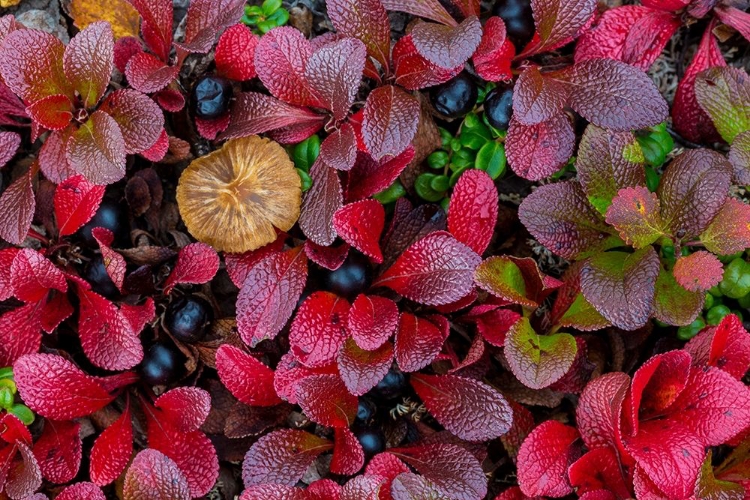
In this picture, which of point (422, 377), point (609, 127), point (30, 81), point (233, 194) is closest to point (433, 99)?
point (609, 127)

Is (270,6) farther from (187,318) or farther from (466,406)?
(466,406)

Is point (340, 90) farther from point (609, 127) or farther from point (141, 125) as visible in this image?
point (609, 127)

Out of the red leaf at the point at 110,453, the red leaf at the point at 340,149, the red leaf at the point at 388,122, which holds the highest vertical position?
the red leaf at the point at 388,122

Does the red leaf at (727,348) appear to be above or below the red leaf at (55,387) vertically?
above

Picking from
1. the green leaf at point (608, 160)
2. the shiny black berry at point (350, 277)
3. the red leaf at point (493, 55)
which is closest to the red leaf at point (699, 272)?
the green leaf at point (608, 160)

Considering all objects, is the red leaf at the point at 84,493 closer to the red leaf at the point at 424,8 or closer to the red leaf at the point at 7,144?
the red leaf at the point at 7,144

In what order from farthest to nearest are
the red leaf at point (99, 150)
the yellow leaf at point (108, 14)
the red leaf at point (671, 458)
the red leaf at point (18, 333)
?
the yellow leaf at point (108, 14) < the red leaf at point (18, 333) < the red leaf at point (99, 150) < the red leaf at point (671, 458)

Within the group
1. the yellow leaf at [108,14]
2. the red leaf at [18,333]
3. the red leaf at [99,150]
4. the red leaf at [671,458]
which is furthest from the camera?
the yellow leaf at [108,14]

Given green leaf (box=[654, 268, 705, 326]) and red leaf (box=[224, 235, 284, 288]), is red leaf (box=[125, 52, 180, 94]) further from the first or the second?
green leaf (box=[654, 268, 705, 326])
